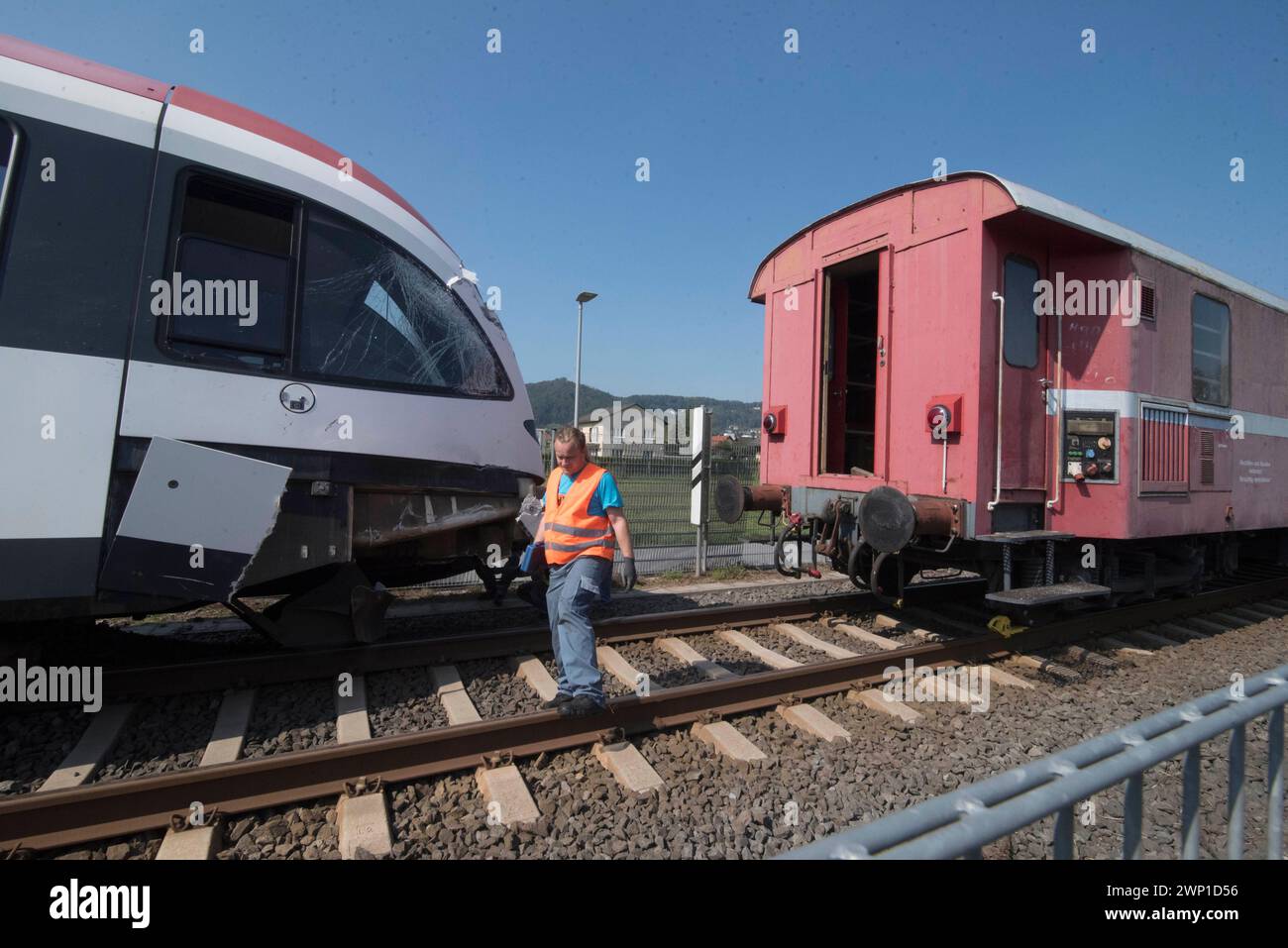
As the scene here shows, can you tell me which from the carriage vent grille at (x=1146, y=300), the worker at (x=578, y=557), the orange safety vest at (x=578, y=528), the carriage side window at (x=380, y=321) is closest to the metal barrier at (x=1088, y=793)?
the worker at (x=578, y=557)

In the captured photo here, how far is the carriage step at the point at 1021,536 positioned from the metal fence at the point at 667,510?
438 centimetres

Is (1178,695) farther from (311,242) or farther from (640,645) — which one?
(311,242)

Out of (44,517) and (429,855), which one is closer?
(429,855)

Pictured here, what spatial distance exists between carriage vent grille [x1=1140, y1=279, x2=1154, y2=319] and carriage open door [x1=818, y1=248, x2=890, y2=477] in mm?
2131

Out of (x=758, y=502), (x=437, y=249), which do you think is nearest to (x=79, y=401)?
(x=437, y=249)

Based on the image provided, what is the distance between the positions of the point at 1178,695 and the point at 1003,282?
3.53 m

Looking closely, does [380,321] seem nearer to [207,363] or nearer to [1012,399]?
[207,363]

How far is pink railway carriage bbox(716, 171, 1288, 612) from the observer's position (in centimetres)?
521

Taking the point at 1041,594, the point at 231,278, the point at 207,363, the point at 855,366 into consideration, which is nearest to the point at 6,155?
the point at 231,278

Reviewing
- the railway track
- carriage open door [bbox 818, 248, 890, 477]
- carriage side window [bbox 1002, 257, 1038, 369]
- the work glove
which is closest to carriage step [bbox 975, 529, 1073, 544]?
the railway track

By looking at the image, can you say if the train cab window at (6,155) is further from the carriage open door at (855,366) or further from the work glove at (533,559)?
the carriage open door at (855,366)

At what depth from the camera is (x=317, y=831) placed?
300cm

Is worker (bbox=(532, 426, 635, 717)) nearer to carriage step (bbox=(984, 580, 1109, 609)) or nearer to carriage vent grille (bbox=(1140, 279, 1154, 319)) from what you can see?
carriage step (bbox=(984, 580, 1109, 609))

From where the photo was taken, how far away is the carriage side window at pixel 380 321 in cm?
386
